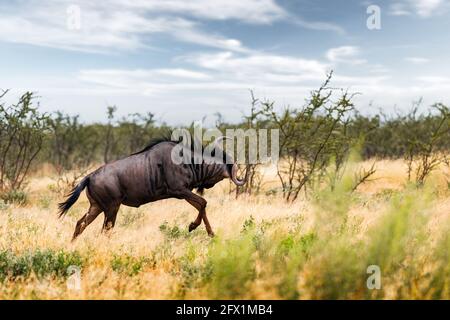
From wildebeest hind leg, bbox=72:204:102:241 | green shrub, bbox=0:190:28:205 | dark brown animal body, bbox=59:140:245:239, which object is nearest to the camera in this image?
wildebeest hind leg, bbox=72:204:102:241

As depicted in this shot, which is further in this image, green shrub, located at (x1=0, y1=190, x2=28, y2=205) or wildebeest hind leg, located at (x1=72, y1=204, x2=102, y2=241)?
green shrub, located at (x1=0, y1=190, x2=28, y2=205)

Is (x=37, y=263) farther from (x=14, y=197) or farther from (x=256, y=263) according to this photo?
(x=14, y=197)

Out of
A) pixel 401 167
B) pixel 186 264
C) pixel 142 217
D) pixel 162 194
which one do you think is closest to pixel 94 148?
pixel 401 167

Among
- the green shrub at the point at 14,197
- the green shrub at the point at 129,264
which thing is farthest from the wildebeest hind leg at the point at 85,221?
the green shrub at the point at 14,197

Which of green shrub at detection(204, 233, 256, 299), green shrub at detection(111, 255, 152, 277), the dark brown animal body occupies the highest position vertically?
the dark brown animal body

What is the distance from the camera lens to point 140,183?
7.82m

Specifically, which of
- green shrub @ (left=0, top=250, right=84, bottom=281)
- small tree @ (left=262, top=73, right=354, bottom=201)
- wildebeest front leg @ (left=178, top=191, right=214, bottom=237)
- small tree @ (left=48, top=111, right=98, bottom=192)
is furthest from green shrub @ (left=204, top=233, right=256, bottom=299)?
small tree @ (left=48, top=111, right=98, bottom=192)

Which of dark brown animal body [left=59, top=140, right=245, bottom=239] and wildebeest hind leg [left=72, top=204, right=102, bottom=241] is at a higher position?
dark brown animal body [left=59, top=140, right=245, bottom=239]

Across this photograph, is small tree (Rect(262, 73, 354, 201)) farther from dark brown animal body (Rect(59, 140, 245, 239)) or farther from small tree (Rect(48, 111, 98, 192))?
small tree (Rect(48, 111, 98, 192))

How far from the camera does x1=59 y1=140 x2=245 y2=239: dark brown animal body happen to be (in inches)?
303

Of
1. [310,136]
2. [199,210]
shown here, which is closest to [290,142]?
[310,136]

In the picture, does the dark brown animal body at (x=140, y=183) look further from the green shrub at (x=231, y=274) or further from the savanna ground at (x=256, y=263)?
the green shrub at (x=231, y=274)
